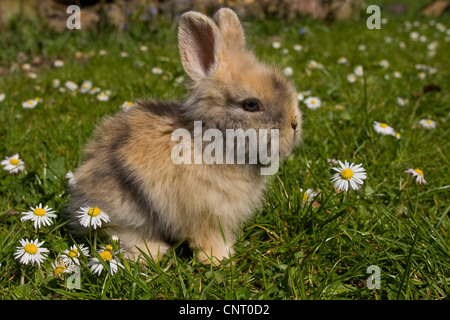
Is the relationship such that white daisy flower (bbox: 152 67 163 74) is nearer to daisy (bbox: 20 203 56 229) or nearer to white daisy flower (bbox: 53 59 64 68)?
white daisy flower (bbox: 53 59 64 68)

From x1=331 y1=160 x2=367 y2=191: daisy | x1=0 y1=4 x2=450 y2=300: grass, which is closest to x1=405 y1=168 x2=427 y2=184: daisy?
x1=0 y1=4 x2=450 y2=300: grass

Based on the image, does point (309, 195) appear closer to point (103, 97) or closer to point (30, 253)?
point (30, 253)

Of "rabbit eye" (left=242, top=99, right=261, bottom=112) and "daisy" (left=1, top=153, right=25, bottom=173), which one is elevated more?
"rabbit eye" (left=242, top=99, right=261, bottom=112)

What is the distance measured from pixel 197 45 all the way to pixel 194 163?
650 mm

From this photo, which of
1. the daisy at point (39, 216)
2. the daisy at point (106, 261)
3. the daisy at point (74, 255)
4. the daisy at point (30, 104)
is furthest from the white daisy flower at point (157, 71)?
the daisy at point (106, 261)

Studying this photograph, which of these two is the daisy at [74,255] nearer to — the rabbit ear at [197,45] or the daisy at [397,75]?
the rabbit ear at [197,45]

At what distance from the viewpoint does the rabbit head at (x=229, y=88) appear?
2.29 metres

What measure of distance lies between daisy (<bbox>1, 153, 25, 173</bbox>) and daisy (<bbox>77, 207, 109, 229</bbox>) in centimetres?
106

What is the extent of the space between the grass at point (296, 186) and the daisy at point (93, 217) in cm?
27

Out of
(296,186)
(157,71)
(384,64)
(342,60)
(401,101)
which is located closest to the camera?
(296,186)

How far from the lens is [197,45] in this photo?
95.3 inches

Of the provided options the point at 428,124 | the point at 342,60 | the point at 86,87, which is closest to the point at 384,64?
the point at 342,60

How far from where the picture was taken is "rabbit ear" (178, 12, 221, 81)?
235 centimetres
